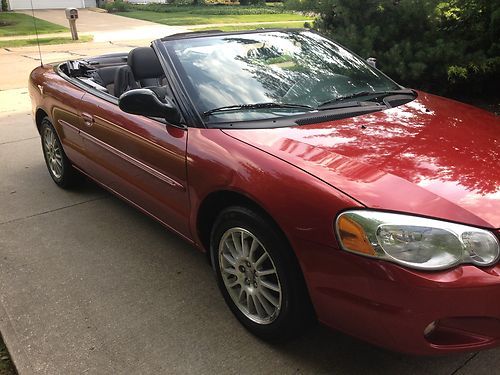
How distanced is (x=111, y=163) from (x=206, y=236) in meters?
1.15

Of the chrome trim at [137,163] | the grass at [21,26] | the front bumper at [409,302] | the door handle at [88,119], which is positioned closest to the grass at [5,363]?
the chrome trim at [137,163]

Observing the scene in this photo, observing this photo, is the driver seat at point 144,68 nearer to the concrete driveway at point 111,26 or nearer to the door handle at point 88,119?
the door handle at point 88,119

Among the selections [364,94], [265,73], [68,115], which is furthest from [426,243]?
[68,115]

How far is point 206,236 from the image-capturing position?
2.88m

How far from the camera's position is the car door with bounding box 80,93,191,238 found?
9.50 feet

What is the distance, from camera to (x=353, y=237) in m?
1.98

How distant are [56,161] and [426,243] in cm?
382

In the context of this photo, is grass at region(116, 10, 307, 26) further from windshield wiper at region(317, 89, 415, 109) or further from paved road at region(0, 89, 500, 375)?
windshield wiper at region(317, 89, 415, 109)

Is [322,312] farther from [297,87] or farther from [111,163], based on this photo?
[111,163]

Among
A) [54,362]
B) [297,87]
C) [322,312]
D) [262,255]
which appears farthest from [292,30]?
[54,362]

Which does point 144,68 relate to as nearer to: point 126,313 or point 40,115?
point 40,115

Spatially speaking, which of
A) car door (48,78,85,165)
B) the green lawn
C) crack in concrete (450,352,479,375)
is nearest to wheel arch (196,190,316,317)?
crack in concrete (450,352,479,375)

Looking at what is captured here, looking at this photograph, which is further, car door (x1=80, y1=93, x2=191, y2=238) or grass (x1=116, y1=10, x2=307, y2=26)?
grass (x1=116, y1=10, x2=307, y2=26)

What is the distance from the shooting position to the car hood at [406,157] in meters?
2.01
